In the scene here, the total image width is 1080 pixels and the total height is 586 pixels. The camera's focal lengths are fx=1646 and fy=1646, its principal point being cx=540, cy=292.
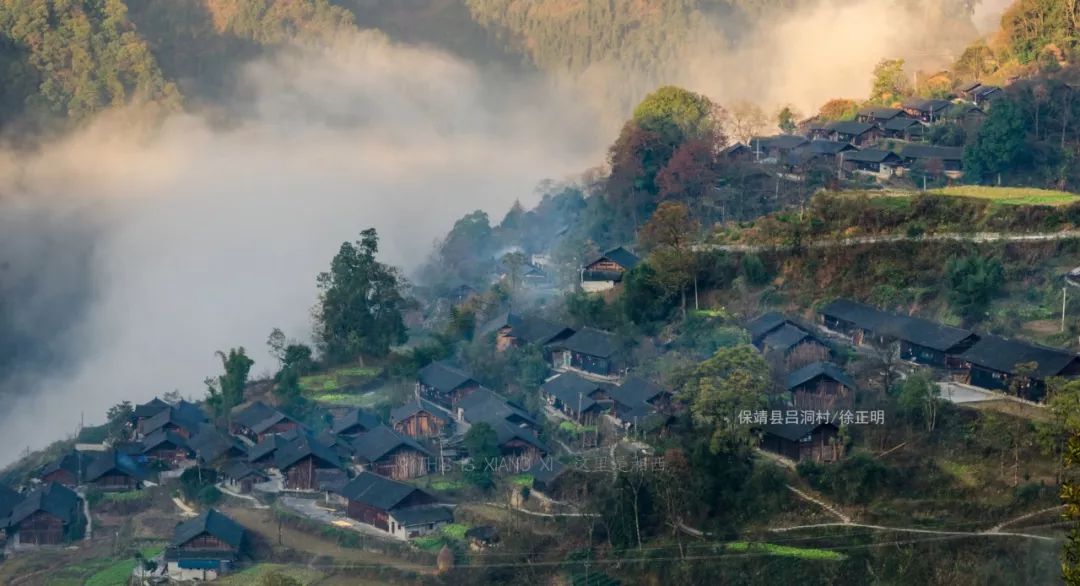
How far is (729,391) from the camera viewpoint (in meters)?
28.2

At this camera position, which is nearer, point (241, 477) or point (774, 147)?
point (241, 477)

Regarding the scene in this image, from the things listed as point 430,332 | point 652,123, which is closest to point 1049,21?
point 652,123

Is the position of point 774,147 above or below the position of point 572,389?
above

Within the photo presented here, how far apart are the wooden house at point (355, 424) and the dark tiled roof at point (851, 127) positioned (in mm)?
17305

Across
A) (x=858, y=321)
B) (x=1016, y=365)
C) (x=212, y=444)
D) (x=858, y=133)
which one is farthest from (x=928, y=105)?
(x=212, y=444)

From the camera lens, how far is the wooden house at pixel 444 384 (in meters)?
35.1

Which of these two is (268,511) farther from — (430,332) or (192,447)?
(430,332)

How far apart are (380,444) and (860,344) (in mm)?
9535

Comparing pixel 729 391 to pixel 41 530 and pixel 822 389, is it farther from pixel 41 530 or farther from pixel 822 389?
pixel 41 530

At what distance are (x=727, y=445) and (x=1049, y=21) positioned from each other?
25.1 metres

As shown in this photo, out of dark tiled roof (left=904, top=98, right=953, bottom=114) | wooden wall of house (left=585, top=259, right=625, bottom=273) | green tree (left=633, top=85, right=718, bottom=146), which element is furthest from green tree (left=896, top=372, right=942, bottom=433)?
dark tiled roof (left=904, top=98, right=953, bottom=114)

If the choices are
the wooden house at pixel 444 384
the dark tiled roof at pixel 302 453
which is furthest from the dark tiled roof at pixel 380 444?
the wooden house at pixel 444 384

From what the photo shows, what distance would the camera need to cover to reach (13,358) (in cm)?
4856

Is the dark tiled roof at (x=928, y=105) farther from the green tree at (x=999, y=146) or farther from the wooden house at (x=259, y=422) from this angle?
the wooden house at (x=259, y=422)
